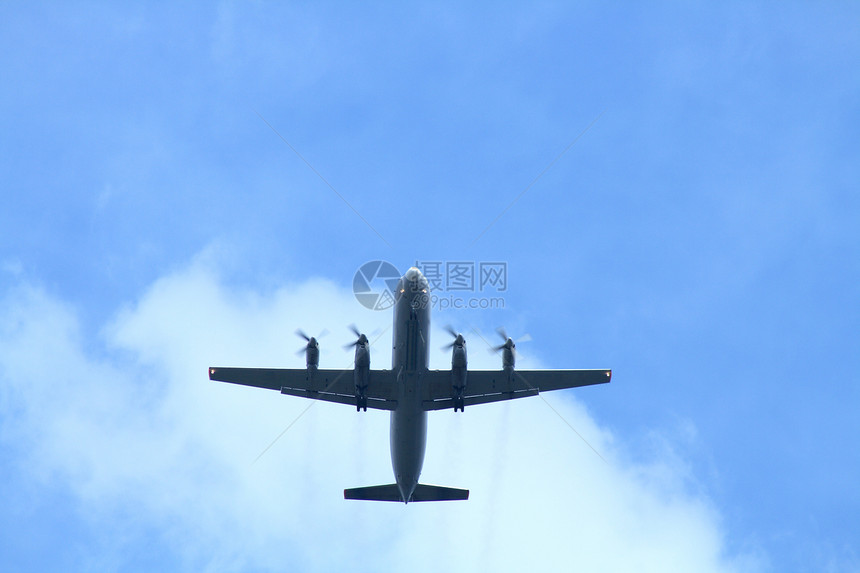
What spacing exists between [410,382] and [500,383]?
5409mm

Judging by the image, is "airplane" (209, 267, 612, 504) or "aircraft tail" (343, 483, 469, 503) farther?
"aircraft tail" (343, 483, 469, 503)

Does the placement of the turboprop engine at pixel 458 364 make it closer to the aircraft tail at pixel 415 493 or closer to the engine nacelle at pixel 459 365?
the engine nacelle at pixel 459 365

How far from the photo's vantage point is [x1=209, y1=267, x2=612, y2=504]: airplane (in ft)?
155

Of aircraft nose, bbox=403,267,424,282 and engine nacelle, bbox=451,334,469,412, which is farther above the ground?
aircraft nose, bbox=403,267,424,282

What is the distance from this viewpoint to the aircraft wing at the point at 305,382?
50750mm

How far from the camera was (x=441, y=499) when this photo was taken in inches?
2092

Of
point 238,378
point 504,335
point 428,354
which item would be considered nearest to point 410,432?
point 428,354

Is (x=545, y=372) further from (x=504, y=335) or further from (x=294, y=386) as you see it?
(x=294, y=386)

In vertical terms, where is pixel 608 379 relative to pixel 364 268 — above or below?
below

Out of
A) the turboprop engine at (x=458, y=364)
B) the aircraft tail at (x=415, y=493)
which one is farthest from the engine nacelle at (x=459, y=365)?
the aircraft tail at (x=415, y=493)

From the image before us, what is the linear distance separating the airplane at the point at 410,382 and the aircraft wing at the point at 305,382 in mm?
57

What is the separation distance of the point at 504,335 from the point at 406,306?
6.22 meters

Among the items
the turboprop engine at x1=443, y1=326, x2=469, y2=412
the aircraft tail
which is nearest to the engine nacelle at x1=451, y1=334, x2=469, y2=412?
the turboprop engine at x1=443, y1=326, x2=469, y2=412

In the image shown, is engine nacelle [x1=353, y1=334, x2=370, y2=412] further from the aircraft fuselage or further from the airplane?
the aircraft fuselage
